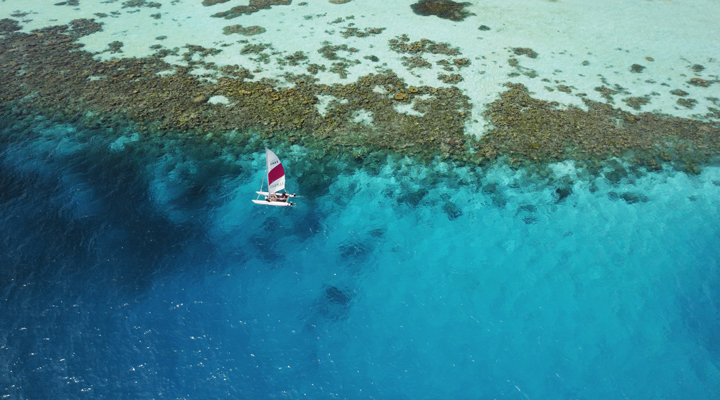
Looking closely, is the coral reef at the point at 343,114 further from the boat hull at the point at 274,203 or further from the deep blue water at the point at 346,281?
the boat hull at the point at 274,203

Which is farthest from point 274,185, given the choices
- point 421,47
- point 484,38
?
point 484,38

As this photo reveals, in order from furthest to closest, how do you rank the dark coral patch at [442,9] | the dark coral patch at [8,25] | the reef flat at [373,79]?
the dark coral patch at [442,9]
the dark coral patch at [8,25]
the reef flat at [373,79]

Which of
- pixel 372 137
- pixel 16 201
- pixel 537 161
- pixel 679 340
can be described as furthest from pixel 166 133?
pixel 679 340

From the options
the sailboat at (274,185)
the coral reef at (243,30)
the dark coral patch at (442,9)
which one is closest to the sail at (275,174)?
the sailboat at (274,185)

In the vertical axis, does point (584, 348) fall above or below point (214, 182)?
below

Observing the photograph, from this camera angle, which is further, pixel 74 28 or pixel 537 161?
pixel 74 28

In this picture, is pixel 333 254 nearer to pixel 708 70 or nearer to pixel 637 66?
pixel 637 66
